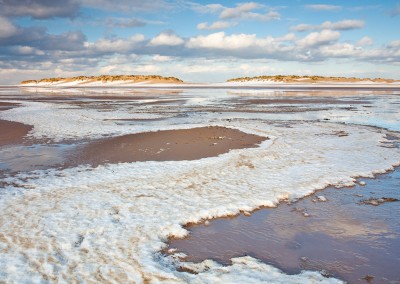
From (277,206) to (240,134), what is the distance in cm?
884

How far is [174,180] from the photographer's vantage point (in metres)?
9.88

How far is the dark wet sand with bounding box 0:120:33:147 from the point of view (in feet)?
50.3

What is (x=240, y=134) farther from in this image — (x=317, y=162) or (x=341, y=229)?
(x=341, y=229)

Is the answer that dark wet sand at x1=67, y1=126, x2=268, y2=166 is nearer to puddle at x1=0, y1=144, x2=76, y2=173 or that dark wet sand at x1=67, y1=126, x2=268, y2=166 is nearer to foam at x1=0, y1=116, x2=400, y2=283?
puddle at x1=0, y1=144, x2=76, y2=173

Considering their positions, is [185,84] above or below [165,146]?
above

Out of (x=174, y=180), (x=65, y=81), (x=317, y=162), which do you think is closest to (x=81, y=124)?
(x=174, y=180)

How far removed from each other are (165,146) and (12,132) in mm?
8285

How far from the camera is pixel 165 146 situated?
14.3m

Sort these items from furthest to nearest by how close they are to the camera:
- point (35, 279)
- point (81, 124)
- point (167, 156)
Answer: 1. point (81, 124)
2. point (167, 156)
3. point (35, 279)

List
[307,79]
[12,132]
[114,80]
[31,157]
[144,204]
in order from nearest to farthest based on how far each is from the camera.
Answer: [144,204]
[31,157]
[12,132]
[307,79]
[114,80]

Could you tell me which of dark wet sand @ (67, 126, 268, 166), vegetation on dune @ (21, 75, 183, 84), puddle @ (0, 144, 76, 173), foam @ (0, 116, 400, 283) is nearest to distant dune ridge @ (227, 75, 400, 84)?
vegetation on dune @ (21, 75, 183, 84)

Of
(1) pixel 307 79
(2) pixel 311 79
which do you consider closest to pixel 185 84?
(1) pixel 307 79

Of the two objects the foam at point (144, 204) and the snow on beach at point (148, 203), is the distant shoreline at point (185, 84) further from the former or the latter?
the foam at point (144, 204)

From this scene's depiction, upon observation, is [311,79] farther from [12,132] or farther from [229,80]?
[12,132]
